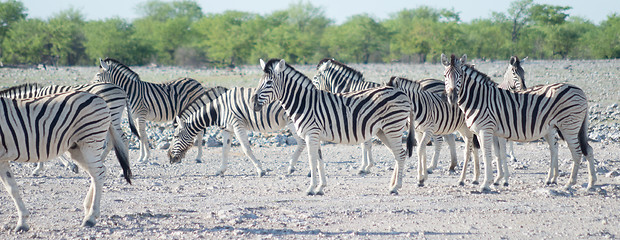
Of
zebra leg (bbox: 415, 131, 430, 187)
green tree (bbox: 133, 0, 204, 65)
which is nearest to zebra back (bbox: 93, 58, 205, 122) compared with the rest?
zebra leg (bbox: 415, 131, 430, 187)

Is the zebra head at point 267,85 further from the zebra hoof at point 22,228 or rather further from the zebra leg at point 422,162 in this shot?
the zebra hoof at point 22,228

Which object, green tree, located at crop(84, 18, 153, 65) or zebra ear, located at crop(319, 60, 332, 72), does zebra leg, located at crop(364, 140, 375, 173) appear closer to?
zebra ear, located at crop(319, 60, 332, 72)

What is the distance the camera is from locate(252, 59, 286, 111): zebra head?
8103 millimetres

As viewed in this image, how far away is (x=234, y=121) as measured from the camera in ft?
34.7

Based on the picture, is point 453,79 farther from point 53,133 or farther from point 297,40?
point 297,40

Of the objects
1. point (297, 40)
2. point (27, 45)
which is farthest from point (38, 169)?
point (27, 45)

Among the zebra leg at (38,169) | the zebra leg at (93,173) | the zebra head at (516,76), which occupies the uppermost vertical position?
the zebra head at (516,76)

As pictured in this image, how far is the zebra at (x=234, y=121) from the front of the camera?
34.6ft

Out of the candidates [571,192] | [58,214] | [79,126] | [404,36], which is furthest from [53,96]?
[404,36]

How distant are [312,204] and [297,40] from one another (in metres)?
52.7

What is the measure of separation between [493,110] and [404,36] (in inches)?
2080

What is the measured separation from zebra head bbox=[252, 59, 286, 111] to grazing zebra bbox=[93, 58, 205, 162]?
4.78m

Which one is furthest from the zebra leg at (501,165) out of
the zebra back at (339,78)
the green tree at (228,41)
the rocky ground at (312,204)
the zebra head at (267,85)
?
the green tree at (228,41)

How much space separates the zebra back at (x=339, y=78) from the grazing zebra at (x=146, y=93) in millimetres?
2886
